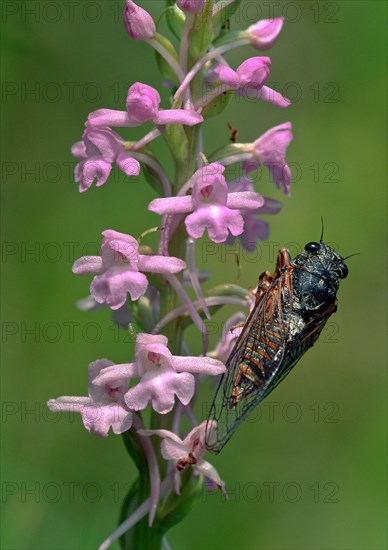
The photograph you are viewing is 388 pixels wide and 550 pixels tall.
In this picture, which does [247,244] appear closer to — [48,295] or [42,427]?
[42,427]

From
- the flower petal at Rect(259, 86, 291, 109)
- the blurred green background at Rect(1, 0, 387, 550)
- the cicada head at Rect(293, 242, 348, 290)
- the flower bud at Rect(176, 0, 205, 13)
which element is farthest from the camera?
the blurred green background at Rect(1, 0, 387, 550)

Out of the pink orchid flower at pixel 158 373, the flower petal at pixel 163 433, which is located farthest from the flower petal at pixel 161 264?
the flower petal at pixel 163 433

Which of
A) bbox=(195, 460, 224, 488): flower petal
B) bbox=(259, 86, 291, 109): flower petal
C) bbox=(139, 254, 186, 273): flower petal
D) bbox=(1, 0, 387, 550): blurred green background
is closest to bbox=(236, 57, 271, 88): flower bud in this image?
bbox=(259, 86, 291, 109): flower petal

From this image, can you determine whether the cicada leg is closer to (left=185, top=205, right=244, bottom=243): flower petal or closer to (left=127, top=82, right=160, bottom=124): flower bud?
(left=185, top=205, right=244, bottom=243): flower petal

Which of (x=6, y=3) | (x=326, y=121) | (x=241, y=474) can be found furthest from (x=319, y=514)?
(x=6, y=3)

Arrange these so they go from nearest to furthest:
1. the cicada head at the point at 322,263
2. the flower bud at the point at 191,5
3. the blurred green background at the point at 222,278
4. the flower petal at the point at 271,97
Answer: the flower bud at the point at 191,5, the flower petal at the point at 271,97, the cicada head at the point at 322,263, the blurred green background at the point at 222,278

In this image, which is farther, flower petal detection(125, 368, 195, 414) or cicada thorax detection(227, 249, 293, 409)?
cicada thorax detection(227, 249, 293, 409)

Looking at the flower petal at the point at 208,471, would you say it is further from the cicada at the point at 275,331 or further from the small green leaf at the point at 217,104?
the small green leaf at the point at 217,104

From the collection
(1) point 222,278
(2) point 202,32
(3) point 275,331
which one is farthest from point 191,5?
(1) point 222,278
